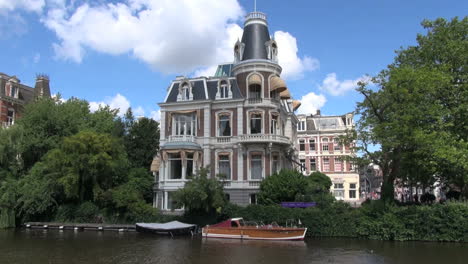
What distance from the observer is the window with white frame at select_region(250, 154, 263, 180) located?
36.6 meters

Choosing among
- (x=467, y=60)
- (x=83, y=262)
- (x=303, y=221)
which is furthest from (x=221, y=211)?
(x=467, y=60)

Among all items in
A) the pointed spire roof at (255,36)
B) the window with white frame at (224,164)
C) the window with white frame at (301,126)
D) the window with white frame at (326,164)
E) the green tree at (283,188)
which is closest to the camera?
the green tree at (283,188)

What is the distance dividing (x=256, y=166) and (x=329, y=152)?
28.9 m

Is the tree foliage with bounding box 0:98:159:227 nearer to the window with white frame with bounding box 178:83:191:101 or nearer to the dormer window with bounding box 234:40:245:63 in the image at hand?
the window with white frame with bounding box 178:83:191:101

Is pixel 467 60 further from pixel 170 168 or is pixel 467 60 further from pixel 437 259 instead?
pixel 170 168

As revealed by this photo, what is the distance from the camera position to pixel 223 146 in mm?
37531

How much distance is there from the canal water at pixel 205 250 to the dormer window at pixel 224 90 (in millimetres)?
14720

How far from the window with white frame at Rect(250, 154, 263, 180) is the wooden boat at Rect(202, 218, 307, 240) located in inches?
265

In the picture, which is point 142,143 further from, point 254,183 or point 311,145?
point 311,145

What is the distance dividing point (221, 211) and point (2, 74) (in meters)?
34.6

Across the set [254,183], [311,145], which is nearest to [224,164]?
[254,183]

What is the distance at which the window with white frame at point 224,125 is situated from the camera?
38.1 m

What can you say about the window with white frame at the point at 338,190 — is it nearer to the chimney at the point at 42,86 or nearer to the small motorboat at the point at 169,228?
the small motorboat at the point at 169,228

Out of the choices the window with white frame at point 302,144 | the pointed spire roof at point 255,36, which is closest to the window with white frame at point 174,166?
the pointed spire roof at point 255,36
